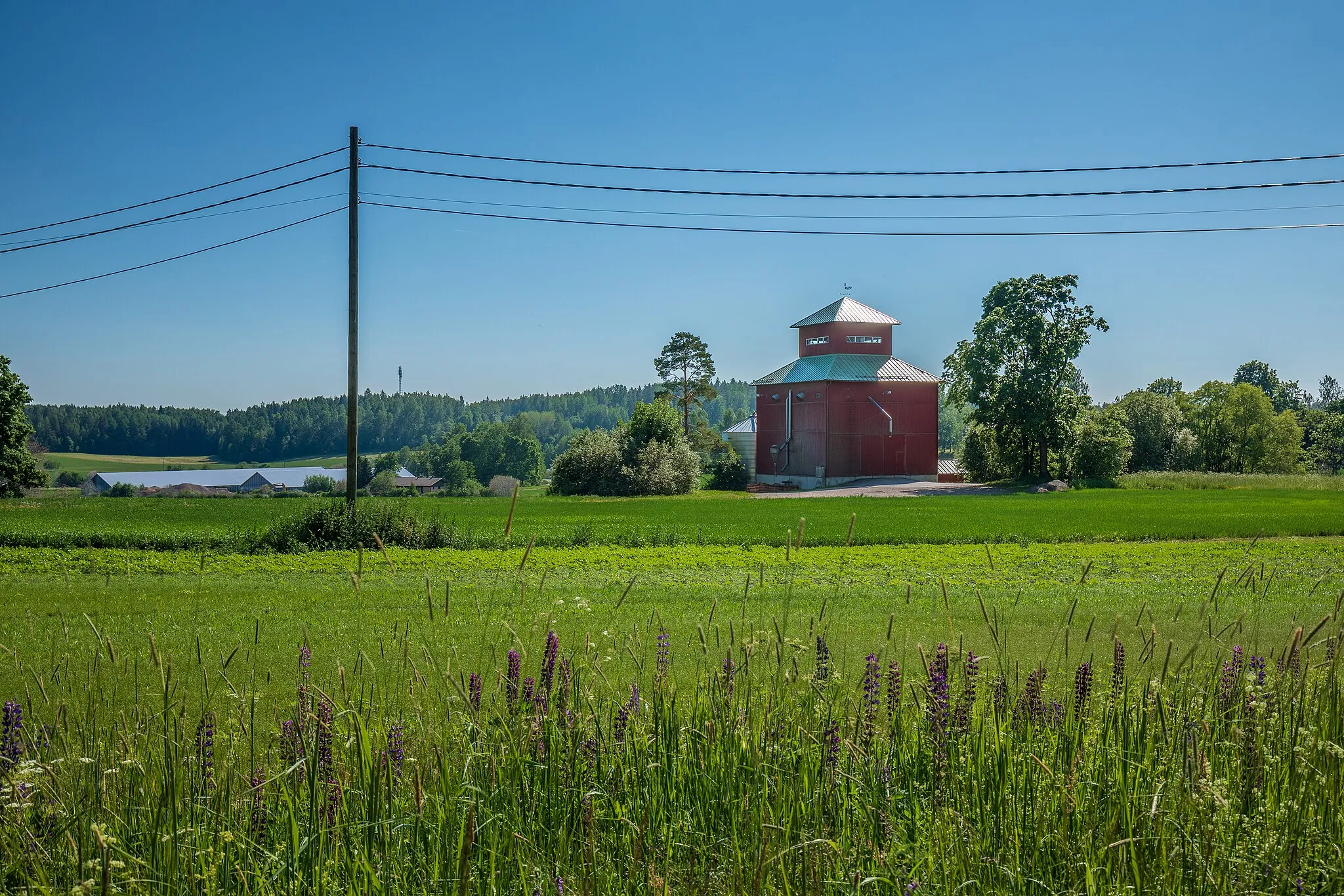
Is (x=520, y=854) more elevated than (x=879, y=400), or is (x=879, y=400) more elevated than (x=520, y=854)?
(x=879, y=400)

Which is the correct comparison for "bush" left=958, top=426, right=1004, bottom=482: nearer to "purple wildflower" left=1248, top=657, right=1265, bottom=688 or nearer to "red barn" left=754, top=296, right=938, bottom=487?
"red barn" left=754, top=296, right=938, bottom=487

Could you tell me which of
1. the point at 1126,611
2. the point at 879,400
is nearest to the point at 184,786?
the point at 1126,611

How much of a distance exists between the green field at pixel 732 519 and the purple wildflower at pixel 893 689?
1479cm

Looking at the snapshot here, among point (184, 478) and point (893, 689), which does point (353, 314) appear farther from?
point (184, 478)

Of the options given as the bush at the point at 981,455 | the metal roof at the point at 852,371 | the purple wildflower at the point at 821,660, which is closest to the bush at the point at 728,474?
the metal roof at the point at 852,371

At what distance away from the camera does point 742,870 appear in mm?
2820

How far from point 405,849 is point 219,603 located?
9.82 meters

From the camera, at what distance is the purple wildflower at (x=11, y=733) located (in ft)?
10.5

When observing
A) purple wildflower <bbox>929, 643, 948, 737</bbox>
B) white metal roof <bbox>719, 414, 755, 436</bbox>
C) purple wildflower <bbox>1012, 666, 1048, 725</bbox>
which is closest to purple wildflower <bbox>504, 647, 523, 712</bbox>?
purple wildflower <bbox>929, 643, 948, 737</bbox>

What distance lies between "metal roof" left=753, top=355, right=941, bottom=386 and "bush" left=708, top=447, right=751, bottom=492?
604 cm

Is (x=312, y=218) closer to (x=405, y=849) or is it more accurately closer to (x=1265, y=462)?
(x=405, y=849)

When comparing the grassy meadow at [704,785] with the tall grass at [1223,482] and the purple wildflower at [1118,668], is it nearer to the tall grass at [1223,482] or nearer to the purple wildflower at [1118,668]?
the purple wildflower at [1118,668]

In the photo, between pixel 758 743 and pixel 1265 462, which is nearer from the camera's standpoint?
pixel 758 743

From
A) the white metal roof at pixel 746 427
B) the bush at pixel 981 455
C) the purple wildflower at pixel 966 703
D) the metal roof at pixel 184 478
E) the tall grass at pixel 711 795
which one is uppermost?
the white metal roof at pixel 746 427
